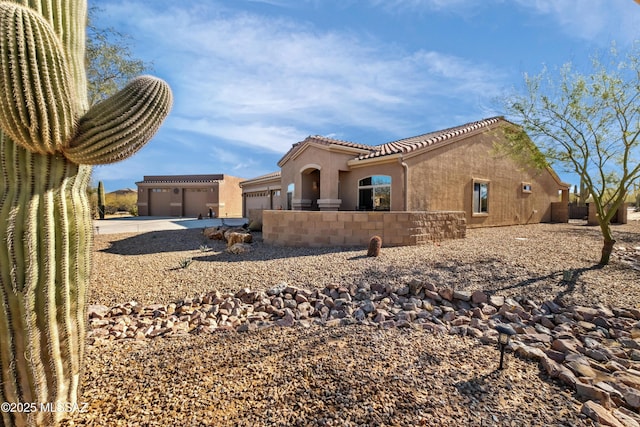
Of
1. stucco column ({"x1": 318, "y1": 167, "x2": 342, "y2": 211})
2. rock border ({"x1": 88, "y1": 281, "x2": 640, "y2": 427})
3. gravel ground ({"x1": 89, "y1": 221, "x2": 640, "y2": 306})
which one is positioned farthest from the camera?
stucco column ({"x1": 318, "y1": 167, "x2": 342, "y2": 211})

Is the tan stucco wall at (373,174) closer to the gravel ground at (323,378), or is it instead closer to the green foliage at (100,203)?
the gravel ground at (323,378)

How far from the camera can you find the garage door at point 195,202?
1364 inches

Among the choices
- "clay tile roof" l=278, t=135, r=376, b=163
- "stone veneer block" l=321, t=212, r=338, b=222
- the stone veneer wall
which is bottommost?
the stone veneer wall

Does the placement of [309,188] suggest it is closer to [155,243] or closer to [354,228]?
[354,228]

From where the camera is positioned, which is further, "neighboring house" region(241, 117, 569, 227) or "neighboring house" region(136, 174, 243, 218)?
"neighboring house" region(136, 174, 243, 218)

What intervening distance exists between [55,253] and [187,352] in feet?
6.56

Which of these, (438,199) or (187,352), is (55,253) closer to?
(187,352)

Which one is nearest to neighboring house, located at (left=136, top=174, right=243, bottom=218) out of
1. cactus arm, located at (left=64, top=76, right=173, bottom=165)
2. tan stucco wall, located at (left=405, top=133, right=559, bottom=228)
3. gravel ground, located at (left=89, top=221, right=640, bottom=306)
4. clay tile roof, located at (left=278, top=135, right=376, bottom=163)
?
clay tile roof, located at (left=278, top=135, right=376, bottom=163)

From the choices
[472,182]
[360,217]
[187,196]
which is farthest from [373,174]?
[187,196]

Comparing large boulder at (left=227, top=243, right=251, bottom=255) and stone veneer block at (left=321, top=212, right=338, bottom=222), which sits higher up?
stone veneer block at (left=321, top=212, right=338, bottom=222)

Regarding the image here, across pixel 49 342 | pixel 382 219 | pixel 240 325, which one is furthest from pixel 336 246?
pixel 49 342

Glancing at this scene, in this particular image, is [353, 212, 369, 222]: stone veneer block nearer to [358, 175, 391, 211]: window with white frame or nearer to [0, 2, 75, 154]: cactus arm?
[358, 175, 391, 211]: window with white frame

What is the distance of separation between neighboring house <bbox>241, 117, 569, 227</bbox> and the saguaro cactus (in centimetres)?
1162

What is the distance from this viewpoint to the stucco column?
48.9ft
